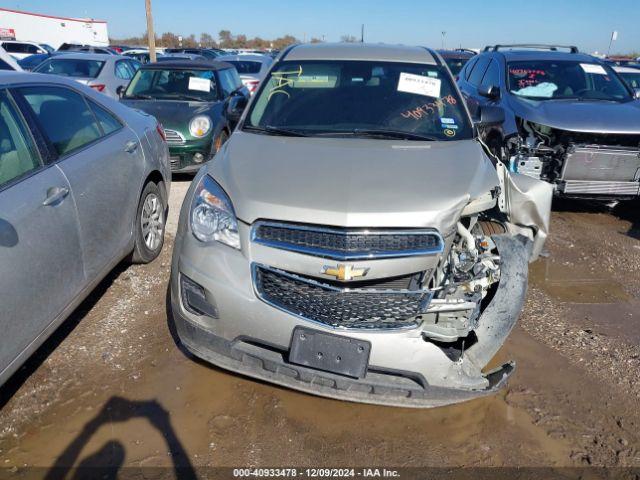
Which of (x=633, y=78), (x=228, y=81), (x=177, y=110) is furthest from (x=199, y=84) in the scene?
(x=633, y=78)

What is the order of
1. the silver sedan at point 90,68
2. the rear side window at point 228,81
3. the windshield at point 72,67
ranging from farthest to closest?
the windshield at point 72,67
the silver sedan at point 90,68
the rear side window at point 228,81

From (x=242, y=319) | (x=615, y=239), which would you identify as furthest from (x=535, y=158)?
(x=242, y=319)

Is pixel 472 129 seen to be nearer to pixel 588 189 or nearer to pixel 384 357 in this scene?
pixel 384 357

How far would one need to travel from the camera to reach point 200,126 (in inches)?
251

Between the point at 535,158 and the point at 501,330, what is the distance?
341 cm

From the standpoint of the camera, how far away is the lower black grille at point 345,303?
2.25 m

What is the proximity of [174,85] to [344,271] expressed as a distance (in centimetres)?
627

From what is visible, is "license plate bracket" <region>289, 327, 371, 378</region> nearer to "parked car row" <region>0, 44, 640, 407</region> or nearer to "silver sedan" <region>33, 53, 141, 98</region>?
"parked car row" <region>0, 44, 640, 407</region>

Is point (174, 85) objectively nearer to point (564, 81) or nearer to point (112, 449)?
point (564, 81)

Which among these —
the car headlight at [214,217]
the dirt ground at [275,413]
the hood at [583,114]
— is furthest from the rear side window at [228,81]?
the car headlight at [214,217]

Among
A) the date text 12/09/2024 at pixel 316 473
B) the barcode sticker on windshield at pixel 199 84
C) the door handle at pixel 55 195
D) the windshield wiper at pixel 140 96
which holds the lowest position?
the date text 12/09/2024 at pixel 316 473

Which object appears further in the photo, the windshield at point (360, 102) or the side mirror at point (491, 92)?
the side mirror at point (491, 92)

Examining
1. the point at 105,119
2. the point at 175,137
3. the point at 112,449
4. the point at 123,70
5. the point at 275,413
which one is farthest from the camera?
the point at 123,70

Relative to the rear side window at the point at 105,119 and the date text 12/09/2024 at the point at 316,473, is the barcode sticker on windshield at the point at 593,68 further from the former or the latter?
the date text 12/09/2024 at the point at 316,473
